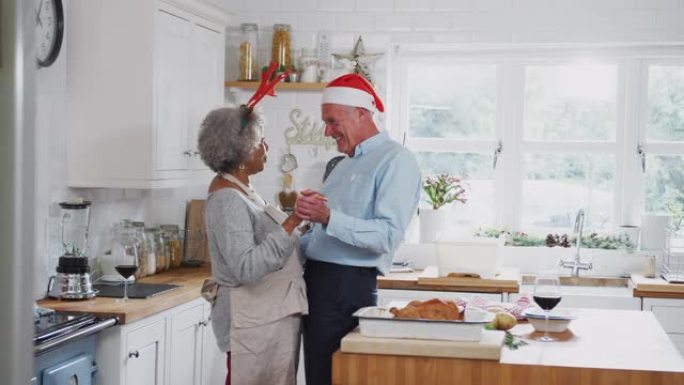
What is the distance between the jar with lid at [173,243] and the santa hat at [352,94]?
1.97 metres

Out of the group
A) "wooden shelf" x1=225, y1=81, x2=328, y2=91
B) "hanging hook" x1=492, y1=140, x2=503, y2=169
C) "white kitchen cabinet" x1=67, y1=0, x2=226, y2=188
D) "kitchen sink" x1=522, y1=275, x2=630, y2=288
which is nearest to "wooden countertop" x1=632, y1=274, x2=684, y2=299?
"kitchen sink" x1=522, y1=275, x2=630, y2=288

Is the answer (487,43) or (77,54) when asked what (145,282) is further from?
(487,43)

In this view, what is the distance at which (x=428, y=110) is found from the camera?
6.02 metres

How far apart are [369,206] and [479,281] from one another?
1.96 m

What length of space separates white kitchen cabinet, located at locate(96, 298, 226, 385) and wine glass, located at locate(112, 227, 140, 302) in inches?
8.2

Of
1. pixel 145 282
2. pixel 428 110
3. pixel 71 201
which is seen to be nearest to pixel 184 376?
pixel 145 282

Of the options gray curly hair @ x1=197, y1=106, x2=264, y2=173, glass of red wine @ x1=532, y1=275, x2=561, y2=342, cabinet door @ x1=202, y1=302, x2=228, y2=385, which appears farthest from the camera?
cabinet door @ x1=202, y1=302, x2=228, y2=385

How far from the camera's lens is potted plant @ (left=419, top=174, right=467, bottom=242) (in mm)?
5746

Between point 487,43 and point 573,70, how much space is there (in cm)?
59

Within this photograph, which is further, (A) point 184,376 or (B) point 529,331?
(A) point 184,376

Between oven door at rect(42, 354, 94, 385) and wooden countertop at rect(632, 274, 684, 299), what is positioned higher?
wooden countertop at rect(632, 274, 684, 299)

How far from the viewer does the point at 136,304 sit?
156 inches

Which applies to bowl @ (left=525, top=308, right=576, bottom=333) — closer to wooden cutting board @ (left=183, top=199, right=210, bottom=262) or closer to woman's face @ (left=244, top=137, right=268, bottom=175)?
woman's face @ (left=244, top=137, right=268, bottom=175)

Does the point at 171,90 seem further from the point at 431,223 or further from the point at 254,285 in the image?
the point at 431,223
